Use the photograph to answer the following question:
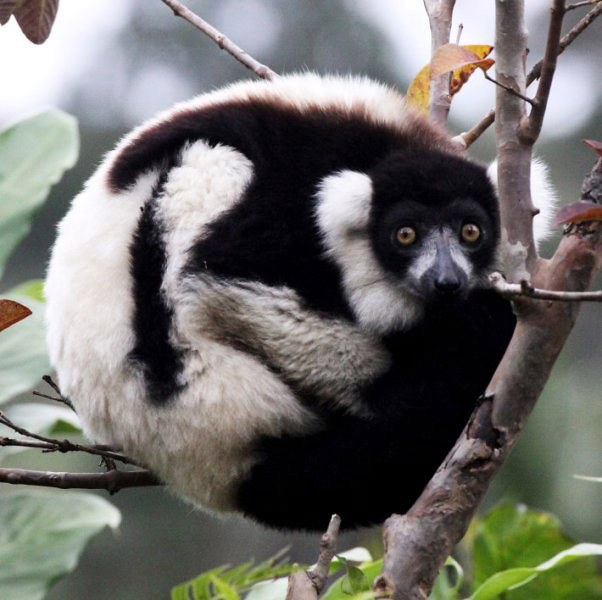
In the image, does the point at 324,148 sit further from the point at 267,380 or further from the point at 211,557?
the point at 211,557

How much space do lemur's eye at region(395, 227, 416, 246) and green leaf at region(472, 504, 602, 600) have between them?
927mm

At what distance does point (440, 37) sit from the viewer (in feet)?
11.6

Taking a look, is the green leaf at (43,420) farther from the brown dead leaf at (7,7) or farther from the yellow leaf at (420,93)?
the brown dead leaf at (7,7)

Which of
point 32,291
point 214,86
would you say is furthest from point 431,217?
point 214,86

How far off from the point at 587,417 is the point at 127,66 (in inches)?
501

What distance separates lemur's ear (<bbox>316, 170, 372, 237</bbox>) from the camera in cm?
292

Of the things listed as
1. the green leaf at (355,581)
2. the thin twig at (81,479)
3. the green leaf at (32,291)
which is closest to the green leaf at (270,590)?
the thin twig at (81,479)

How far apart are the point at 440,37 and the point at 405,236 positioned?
3.08ft

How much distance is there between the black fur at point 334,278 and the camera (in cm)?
261

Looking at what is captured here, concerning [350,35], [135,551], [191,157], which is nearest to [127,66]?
[350,35]

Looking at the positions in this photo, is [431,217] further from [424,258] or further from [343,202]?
[343,202]

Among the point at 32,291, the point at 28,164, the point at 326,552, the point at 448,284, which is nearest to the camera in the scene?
the point at 326,552

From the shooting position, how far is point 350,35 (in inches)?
668

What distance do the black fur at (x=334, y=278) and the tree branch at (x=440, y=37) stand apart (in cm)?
31
